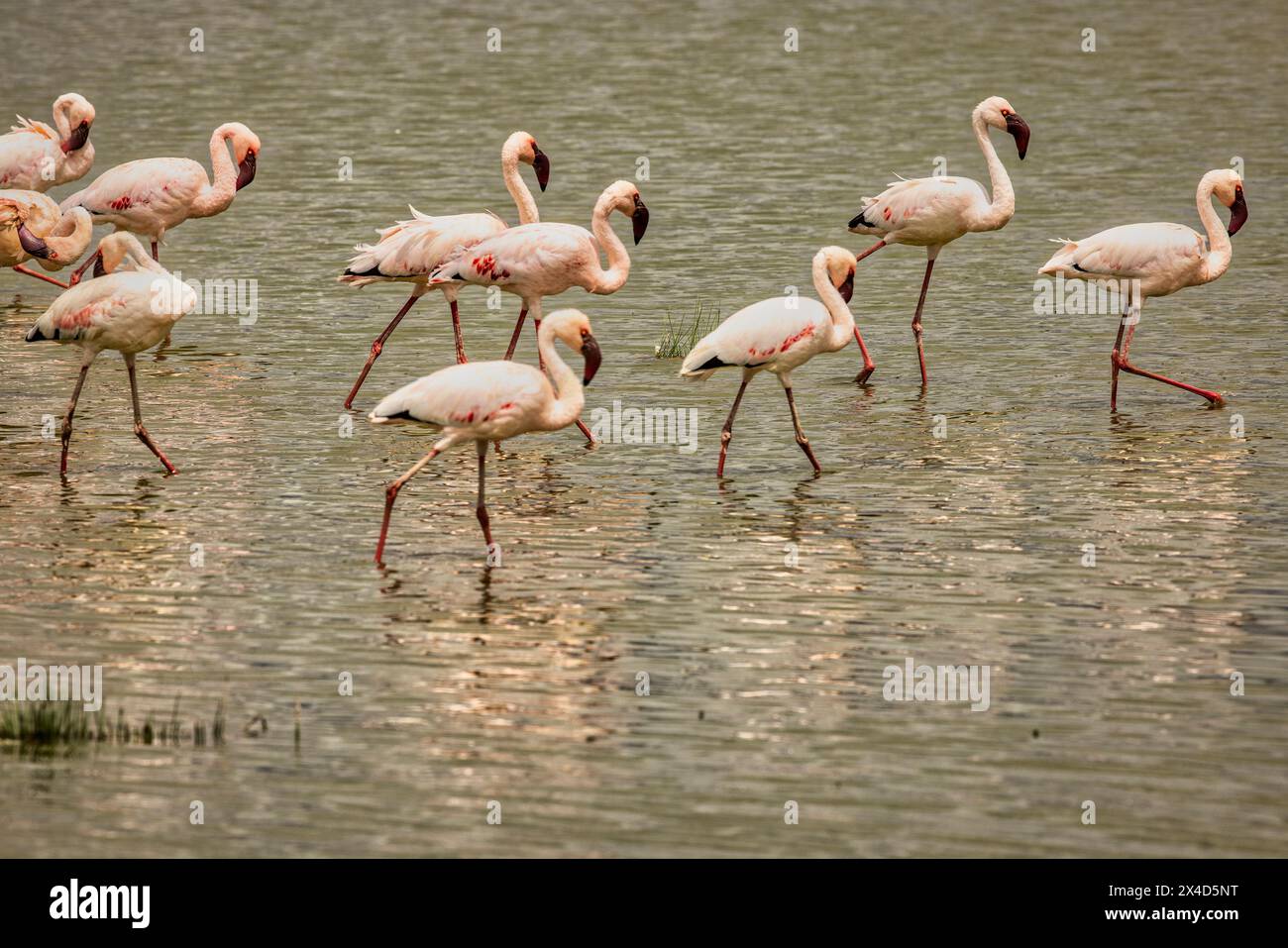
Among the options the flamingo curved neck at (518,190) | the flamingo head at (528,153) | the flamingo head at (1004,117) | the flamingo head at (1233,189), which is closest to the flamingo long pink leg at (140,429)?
the flamingo curved neck at (518,190)

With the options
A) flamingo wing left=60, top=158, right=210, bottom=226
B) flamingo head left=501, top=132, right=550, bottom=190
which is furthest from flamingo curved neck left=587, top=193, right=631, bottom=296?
flamingo wing left=60, top=158, right=210, bottom=226

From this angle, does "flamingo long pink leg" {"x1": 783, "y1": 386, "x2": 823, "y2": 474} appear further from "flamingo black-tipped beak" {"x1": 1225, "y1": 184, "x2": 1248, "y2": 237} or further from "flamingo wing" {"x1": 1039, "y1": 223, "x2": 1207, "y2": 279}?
"flamingo black-tipped beak" {"x1": 1225, "y1": 184, "x2": 1248, "y2": 237}

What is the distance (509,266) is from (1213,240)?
515 cm

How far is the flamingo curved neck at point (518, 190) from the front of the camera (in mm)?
15156

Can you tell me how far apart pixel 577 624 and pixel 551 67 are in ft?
73.4

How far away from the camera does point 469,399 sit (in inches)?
443

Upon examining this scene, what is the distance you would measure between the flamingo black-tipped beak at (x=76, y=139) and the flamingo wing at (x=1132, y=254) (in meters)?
8.55

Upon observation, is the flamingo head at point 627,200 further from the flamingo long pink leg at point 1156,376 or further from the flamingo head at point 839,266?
the flamingo long pink leg at point 1156,376

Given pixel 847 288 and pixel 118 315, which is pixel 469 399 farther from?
pixel 847 288

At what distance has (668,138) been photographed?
85.6 feet

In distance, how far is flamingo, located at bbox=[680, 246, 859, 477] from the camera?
42.4 feet

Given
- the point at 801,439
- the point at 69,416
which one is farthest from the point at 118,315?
the point at 801,439
